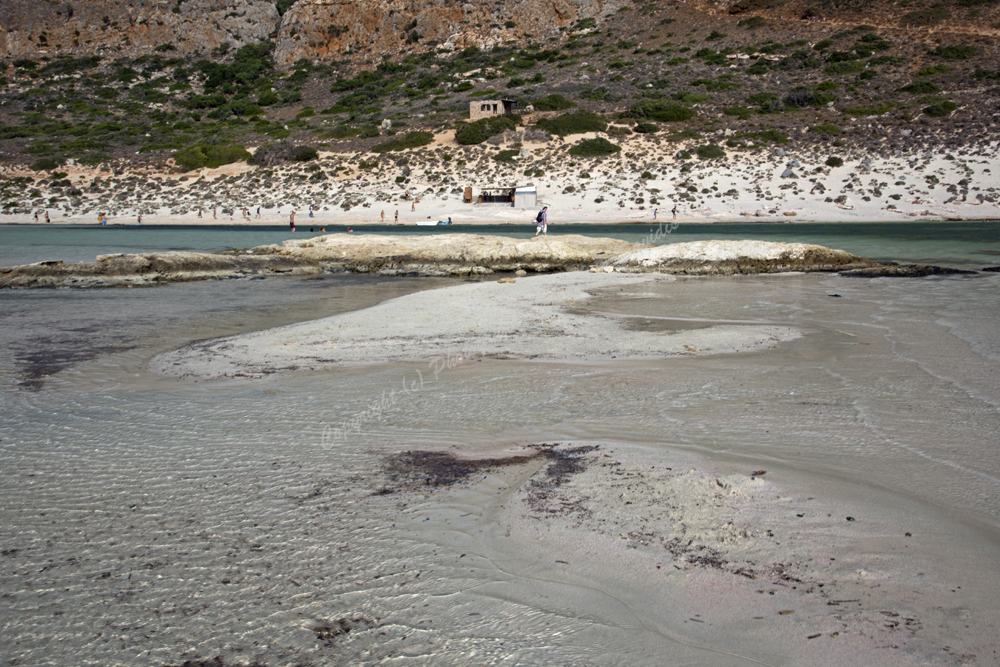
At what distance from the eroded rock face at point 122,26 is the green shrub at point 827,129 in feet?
229

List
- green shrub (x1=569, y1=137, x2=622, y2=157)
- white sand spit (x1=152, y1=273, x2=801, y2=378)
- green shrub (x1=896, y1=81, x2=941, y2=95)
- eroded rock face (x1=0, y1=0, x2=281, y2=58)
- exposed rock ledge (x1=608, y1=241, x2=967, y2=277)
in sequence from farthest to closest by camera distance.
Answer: eroded rock face (x1=0, y1=0, x2=281, y2=58) < green shrub (x1=896, y1=81, x2=941, y2=95) < green shrub (x1=569, y1=137, x2=622, y2=157) < exposed rock ledge (x1=608, y1=241, x2=967, y2=277) < white sand spit (x1=152, y1=273, x2=801, y2=378)

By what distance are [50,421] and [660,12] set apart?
8587 cm

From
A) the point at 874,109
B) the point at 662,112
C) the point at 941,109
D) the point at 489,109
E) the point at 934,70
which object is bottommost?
the point at 941,109

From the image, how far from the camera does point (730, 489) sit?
4.62m

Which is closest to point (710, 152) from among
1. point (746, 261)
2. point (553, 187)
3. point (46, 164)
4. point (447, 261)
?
point (553, 187)

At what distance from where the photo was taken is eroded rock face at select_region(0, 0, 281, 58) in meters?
86.9

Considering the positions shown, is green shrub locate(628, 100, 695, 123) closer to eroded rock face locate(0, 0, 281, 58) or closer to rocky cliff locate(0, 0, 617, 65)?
rocky cliff locate(0, 0, 617, 65)

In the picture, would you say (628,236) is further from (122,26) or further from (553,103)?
(122,26)

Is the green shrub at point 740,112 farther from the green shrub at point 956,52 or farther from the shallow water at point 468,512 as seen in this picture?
the shallow water at point 468,512

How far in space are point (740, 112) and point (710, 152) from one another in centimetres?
966

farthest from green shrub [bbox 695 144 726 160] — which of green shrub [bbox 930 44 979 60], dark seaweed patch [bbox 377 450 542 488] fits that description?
dark seaweed patch [bbox 377 450 542 488]

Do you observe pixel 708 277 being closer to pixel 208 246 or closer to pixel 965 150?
pixel 208 246

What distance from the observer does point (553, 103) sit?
56.5 m

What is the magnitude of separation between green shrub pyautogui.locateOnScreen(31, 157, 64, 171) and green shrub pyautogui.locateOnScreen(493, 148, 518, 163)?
104ft
